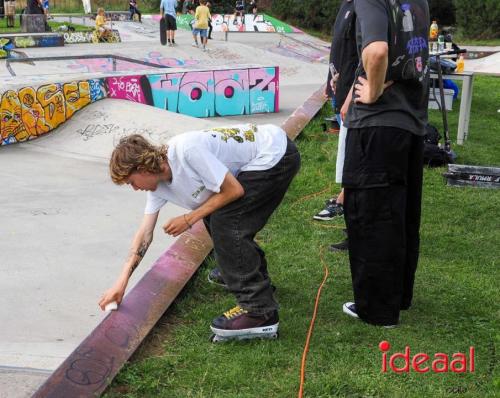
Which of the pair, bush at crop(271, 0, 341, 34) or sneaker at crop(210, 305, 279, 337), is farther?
bush at crop(271, 0, 341, 34)

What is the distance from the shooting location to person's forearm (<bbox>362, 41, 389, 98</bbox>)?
3.21 m

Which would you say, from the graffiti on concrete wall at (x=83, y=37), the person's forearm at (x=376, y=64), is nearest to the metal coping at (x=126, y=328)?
the person's forearm at (x=376, y=64)

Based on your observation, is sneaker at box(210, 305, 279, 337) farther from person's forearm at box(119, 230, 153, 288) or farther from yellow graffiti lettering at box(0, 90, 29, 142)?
yellow graffiti lettering at box(0, 90, 29, 142)

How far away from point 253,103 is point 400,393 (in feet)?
35.3

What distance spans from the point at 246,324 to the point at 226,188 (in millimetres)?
766

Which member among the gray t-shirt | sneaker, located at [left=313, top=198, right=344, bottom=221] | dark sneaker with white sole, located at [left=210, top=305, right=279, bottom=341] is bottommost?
sneaker, located at [left=313, top=198, right=344, bottom=221]

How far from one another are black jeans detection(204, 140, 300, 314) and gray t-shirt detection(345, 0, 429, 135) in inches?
17.0

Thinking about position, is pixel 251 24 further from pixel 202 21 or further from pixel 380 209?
pixel 380 209

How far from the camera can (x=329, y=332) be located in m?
3.66

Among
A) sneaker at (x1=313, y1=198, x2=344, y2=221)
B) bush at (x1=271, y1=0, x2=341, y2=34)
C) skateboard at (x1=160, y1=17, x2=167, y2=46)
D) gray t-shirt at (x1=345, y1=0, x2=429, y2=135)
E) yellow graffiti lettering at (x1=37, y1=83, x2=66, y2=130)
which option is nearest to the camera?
gray t-shirt at (x1=345, y1=0, x2=429, y2=135)

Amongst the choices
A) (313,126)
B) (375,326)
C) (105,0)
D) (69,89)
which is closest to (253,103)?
(313,126)

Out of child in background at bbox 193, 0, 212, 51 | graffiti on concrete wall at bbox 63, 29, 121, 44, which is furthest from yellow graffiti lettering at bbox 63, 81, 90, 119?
graffiti on concrete wall at bbox 63, 29, 121, 44

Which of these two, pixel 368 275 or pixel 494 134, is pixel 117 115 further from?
pixel 368 275

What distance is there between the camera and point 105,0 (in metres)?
43.6
